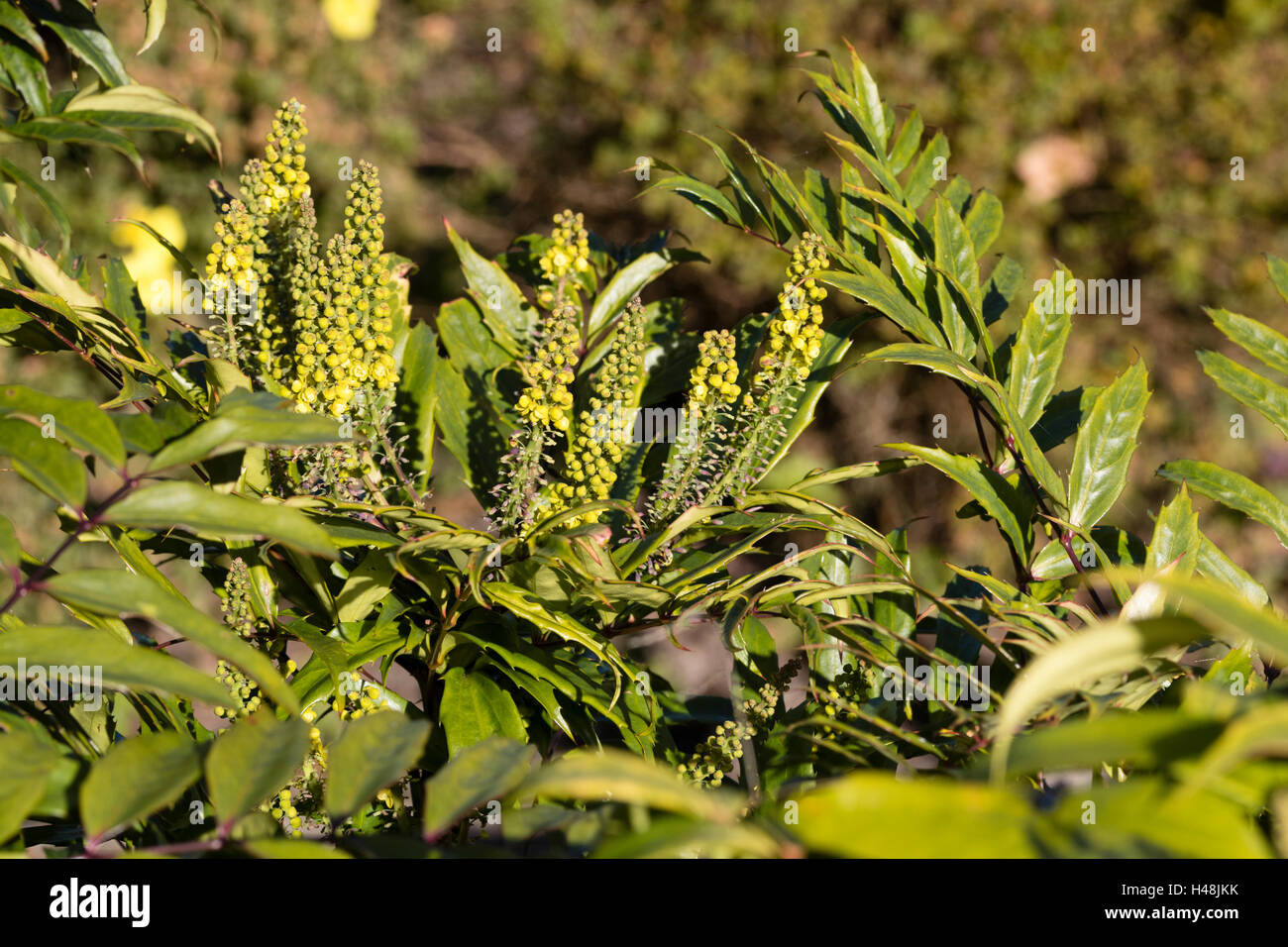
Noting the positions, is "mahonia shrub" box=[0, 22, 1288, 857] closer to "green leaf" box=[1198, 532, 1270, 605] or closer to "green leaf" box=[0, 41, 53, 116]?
"green leaf" box=[1198, 532, 1270, 605]

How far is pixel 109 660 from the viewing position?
18.4 inches

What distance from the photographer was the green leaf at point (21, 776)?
15.8 inches

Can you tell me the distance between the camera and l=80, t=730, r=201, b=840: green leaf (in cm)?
41

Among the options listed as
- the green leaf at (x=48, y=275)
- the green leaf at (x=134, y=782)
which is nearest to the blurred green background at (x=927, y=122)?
the green leaf at (x=48, y=275)

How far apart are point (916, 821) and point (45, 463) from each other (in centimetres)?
44

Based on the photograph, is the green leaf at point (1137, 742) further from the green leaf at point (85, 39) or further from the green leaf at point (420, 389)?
the green leaf at point (85, 39)

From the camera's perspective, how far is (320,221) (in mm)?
3061

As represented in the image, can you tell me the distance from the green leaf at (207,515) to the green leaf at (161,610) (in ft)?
0.10

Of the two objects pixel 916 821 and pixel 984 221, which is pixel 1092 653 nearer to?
pixel 916 821

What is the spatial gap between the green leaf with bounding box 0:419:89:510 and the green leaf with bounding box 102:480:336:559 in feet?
0.09

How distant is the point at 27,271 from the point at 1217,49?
2.95 meters

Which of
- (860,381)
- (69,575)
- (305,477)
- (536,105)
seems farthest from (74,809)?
(536,105)
